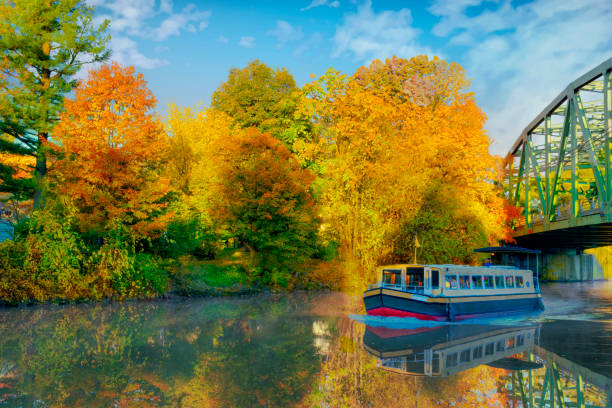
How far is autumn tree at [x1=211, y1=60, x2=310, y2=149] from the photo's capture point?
4384 cm

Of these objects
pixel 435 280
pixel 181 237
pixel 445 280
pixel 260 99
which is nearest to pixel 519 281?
A: pixel 445 280

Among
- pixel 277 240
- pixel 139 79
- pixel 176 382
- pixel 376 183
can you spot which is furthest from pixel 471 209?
pixel 176 382

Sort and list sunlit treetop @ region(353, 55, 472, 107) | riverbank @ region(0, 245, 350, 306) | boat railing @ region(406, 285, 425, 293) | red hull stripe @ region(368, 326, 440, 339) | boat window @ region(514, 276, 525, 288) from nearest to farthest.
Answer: red hull stripe @ region(368, 326, 440, 339), boat railing @ region(406, 285, 425, 293), riverbank @ region(0, 245, 350, 306), boat window @ region(514, 276, 525, 288), sunlit treetop @ region(353, 55, 472, 107)

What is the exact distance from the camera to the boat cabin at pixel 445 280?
23.3 m

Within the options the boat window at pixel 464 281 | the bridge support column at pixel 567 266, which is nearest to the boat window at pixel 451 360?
the boat window at pixel 464 281

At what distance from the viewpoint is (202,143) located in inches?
1613

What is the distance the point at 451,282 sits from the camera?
24.0 metres

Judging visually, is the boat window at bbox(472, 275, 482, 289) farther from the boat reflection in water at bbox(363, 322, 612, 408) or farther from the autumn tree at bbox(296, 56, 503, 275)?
the autumn tree at bbox(296, 56, 503, 275)

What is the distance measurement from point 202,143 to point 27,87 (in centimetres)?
1546

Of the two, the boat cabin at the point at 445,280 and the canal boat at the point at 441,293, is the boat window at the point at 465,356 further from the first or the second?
the boat cabin at the point at 445,280

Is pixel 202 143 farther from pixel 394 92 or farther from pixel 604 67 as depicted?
pixel 604 67

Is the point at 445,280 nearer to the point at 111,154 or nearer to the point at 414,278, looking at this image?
the point at 414,278

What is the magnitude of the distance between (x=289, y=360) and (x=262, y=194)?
19.2 m

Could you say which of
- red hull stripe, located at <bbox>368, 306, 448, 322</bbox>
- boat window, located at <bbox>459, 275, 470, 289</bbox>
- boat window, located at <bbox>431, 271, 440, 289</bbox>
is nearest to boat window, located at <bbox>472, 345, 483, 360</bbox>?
red hull stripe, located at <bbox>368, 306, 448, 322</bbox>
